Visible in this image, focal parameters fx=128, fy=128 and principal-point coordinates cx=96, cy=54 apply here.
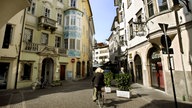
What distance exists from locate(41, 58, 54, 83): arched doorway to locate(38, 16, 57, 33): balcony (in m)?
4.47

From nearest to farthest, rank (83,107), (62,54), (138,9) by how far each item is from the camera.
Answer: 1. (83,107)
2. (138,9)
3. (62,54)

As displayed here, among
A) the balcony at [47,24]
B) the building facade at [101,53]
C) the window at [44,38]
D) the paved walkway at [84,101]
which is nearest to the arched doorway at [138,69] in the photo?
the paved walkway at [84,101]

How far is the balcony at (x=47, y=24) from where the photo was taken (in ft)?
55.5

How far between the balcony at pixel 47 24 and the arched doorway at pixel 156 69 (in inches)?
530

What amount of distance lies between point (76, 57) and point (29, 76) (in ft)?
27.0

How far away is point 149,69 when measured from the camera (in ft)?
39.2

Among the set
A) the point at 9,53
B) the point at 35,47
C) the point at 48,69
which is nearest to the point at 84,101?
the point at 9,53

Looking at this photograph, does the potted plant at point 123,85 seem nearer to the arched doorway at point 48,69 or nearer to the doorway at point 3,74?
the doorway at point 3,74

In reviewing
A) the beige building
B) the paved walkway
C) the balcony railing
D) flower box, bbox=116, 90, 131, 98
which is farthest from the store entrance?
the balcony railing

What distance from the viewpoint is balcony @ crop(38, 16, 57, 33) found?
16.9 meters

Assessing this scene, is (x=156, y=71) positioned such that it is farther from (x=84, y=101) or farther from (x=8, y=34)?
(x=8, y=34)

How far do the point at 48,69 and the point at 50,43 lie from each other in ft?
12.6

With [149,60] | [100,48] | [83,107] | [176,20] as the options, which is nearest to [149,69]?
[149,60]

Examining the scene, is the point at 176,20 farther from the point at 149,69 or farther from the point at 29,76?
the point at 29,76
